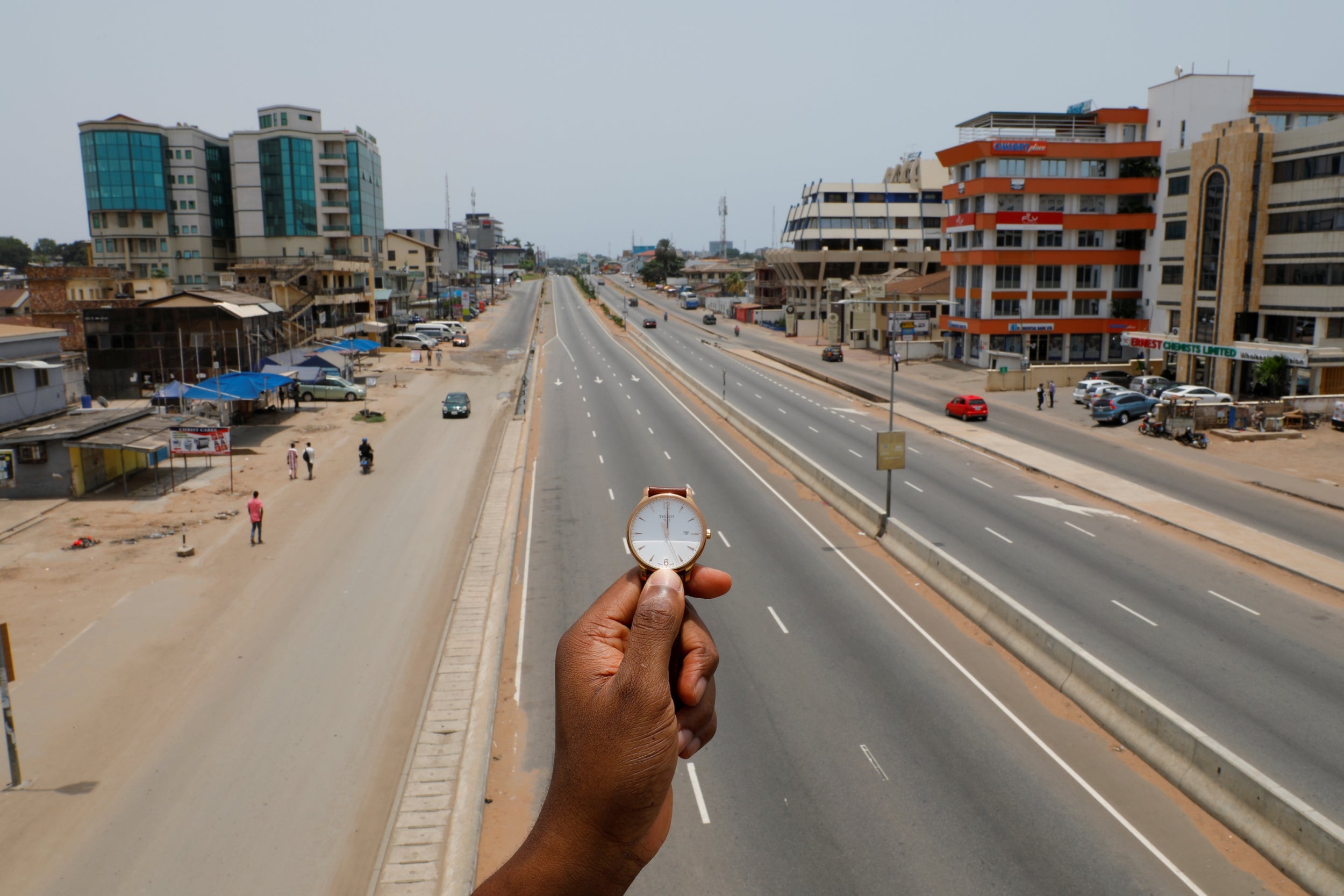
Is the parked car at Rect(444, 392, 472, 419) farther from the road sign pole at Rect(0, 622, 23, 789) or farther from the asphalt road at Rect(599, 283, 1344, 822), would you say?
the road sign pole at Rect(0, 622, 23, 789)

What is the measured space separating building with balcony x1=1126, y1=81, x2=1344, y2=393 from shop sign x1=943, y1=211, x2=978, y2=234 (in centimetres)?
1545

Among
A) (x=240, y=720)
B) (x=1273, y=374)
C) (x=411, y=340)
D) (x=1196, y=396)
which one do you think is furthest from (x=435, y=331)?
(x=240, y=720)

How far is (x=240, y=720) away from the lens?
1995 centimetres

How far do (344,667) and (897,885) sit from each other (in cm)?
1441

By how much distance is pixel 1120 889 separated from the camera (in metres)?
13.6

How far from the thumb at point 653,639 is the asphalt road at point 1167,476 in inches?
1354

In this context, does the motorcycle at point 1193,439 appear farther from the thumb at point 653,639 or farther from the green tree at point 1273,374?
the thumb at point 653,639

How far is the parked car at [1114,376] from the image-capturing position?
67938 millimetres

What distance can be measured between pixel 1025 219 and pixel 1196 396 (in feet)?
95.3

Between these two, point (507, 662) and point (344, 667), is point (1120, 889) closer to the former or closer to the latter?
point (507, 662)

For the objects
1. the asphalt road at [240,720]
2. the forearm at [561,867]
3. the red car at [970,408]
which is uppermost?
the forearm at [561,867]

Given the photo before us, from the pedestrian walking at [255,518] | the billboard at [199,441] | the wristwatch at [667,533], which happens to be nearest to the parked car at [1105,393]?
the pedestrian walking at [255,518]

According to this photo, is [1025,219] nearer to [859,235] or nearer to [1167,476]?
[1167,476]

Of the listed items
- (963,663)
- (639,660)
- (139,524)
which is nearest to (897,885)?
(963,663)
